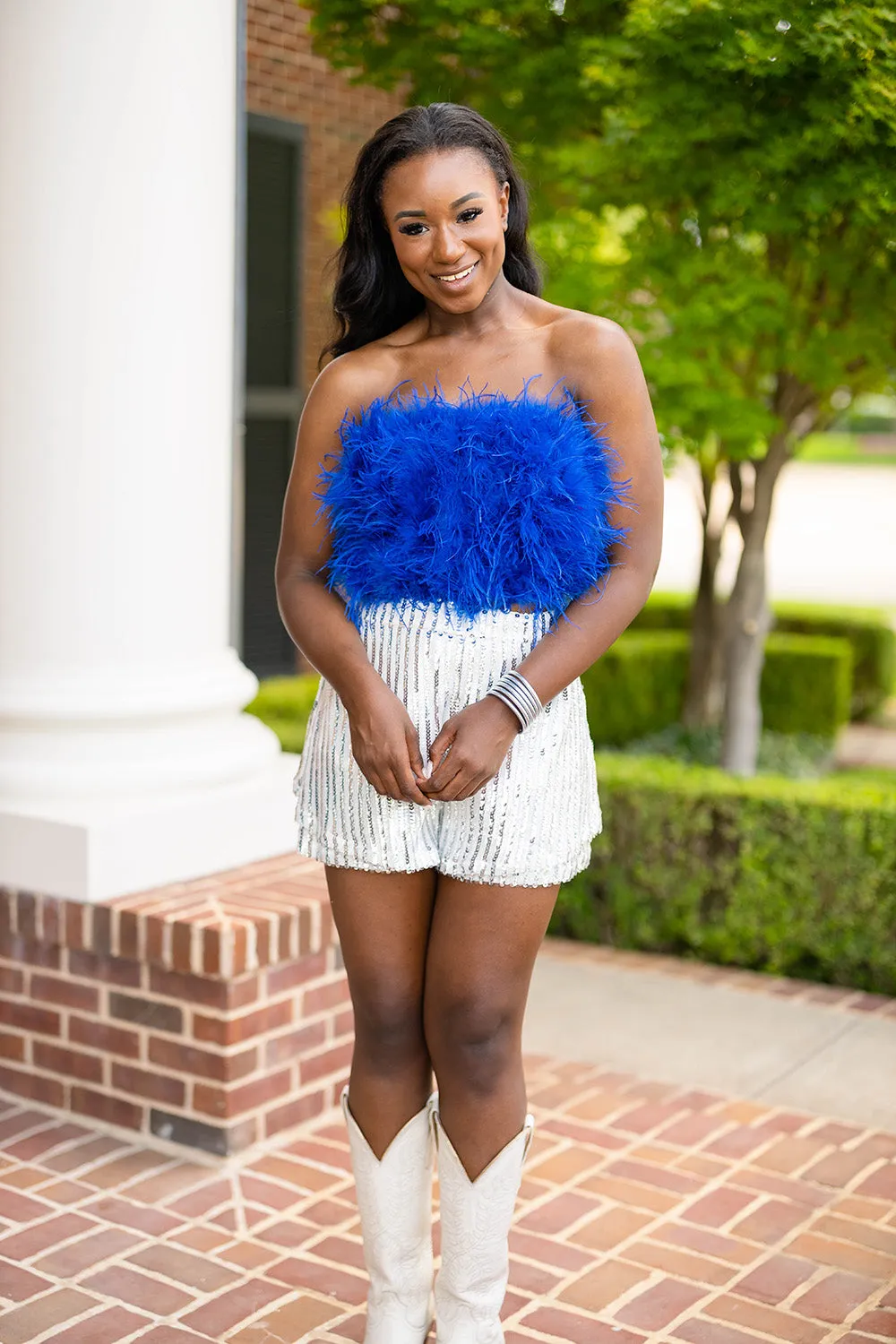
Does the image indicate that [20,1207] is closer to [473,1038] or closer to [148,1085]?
[148,1085]

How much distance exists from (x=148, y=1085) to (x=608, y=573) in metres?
1.70

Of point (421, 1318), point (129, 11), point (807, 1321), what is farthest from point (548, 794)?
point (129, 11)

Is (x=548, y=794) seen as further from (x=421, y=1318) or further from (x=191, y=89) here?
(x=191, y=89)

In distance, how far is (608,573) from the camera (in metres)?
2.20

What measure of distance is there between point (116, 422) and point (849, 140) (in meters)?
1.77

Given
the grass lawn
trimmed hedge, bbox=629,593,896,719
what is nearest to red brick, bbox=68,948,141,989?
trimmed hedge, bbox=629,593,896,719

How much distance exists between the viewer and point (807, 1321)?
A: 8.70 feet

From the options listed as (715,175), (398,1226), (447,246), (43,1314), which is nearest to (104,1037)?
(43,1314)

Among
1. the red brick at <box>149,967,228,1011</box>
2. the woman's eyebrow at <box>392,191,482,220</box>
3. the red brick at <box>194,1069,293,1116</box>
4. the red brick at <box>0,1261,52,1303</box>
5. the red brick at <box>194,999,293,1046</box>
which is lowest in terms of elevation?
the red brick at <box>0,1261,52,1303</box>

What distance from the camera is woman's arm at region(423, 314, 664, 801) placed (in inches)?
82.8

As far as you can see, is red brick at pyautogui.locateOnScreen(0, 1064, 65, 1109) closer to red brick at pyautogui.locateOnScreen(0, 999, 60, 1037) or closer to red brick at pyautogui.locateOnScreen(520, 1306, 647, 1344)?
red brick at pyautogui.locateOnScreen(0, 999, 60, 1037)

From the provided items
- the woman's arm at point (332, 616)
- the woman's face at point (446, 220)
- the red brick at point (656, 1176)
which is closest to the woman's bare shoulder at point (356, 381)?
the woman's arm at point (332, 616)

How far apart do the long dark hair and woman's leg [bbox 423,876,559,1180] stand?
0.86m

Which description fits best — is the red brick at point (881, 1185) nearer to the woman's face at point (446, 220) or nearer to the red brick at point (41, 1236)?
the red brick at point (41, 1236)
